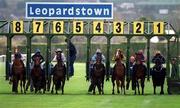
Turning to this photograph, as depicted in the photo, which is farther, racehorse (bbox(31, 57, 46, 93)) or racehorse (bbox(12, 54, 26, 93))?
racehorse (bbox(12, 54, 26, 93))

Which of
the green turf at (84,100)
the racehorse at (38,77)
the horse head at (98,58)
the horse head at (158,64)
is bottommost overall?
the green turf at (84,100)

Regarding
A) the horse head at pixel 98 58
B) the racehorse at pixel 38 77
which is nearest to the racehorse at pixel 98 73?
the horse head at pixel 98 58

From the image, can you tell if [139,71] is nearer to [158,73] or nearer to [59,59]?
[158,73]

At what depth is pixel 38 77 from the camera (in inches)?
868

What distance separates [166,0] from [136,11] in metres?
3.45

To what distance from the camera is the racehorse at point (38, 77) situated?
21828 mm

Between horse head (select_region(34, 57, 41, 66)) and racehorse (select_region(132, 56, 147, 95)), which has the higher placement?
horse head (select_region(34, 57, 41, 66))

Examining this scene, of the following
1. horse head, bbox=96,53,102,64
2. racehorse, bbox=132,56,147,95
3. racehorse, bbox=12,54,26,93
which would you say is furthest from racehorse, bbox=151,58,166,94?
racehorse, bbox=12,54,26,93

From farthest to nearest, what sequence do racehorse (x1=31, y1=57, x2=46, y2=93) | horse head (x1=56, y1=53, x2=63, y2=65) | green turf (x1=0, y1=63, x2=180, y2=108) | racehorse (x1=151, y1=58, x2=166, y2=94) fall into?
racehorse (x1=151, y1=58, x2=166, y2=94) < racehorse (x1=31, y1=57, x2=46, y2=93) < horse head (x1=56, y1=53, x2=63, y2=65) < green turf (x1=0, y1=63, x2=180, y2=108)

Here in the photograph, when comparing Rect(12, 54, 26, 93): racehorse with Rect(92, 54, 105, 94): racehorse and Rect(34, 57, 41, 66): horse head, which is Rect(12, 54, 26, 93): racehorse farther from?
Rect(92, 54, 105, 94): racehorse

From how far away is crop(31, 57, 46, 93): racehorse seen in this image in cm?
2183

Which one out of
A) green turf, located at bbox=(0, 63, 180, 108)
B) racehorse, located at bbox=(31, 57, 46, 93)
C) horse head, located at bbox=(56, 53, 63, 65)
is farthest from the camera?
racehorse, located at bbox=(31, 57, 46, 93)

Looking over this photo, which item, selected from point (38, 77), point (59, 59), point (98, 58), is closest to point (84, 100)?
point (98, 58)

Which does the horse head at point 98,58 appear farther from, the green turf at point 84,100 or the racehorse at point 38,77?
the racehorse at point 38,77
